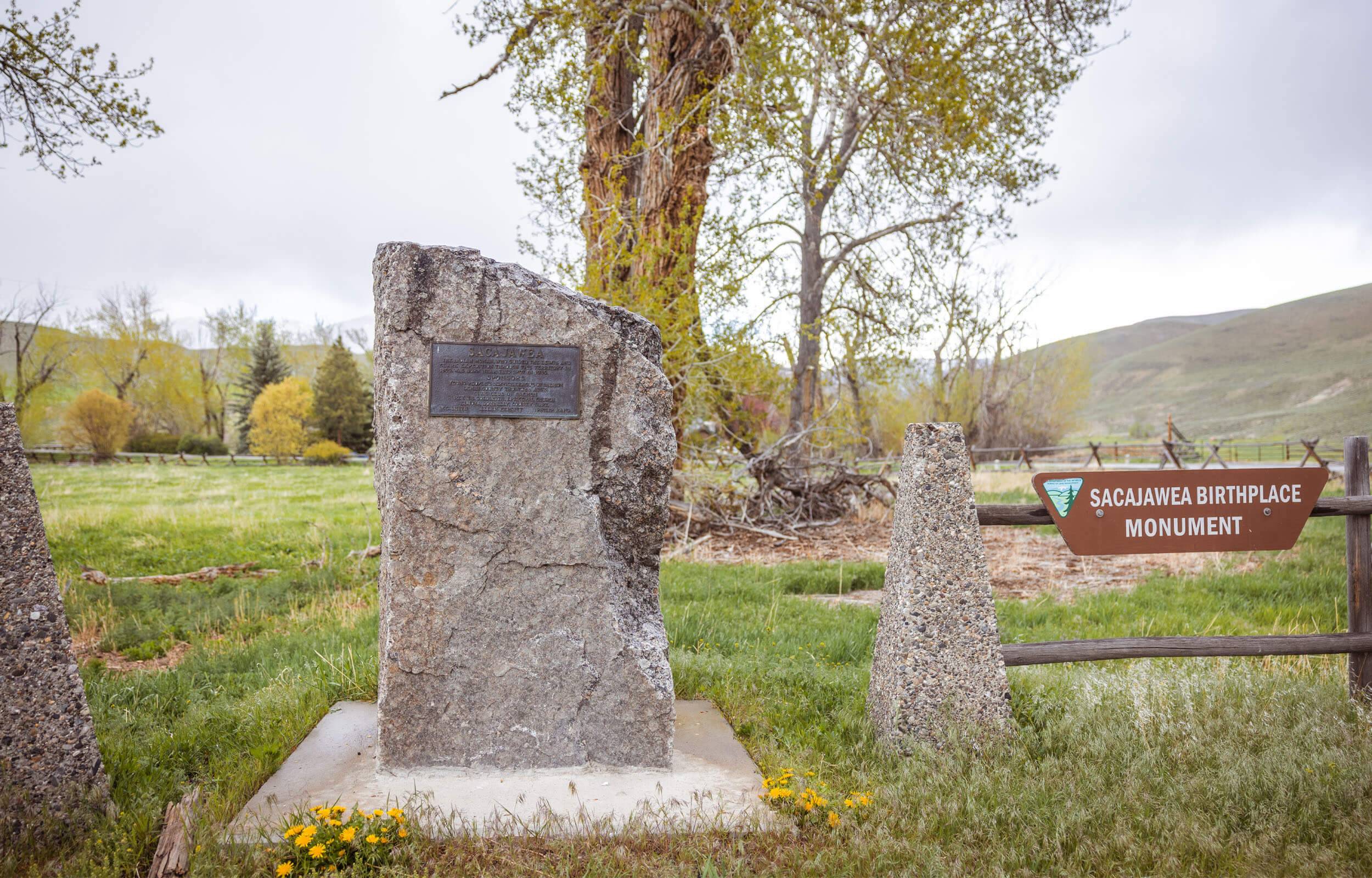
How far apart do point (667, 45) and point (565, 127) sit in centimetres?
255

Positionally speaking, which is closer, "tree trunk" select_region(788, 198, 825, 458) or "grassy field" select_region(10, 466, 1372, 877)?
"grassy field" select_region(10, 466, 1372, 877)

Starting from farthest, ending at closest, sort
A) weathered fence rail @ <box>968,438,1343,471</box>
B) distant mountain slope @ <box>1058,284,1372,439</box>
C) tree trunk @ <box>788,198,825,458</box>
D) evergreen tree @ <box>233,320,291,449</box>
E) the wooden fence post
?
evergreen tree @ <box>233,320,291,449</box> → distant mountain slope @ <box>1058,284,1372,439</box> → weathered fence rail @ <box>968,438,1343,471</box> → tree trunk @ <box>788,198,825,458</box> → the wooden fence post

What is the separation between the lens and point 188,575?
8672mm

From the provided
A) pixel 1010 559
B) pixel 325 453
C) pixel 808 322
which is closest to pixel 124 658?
pixel 1010 559

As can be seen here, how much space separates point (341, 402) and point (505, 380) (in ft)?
127

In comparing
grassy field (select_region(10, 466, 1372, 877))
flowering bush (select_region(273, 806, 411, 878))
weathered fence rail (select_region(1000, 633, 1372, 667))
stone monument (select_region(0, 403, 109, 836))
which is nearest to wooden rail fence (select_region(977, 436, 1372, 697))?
weathered fence rail (select_region(1000, 633, 1372, 667))

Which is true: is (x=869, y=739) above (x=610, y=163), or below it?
below

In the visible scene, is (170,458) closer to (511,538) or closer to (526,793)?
(511,538)

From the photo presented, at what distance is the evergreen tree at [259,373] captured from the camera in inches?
1689

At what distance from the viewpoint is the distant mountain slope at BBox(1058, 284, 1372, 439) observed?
129ft

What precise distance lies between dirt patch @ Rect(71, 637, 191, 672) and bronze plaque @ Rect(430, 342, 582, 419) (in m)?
3.77

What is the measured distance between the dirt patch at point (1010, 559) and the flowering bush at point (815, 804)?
4500 mm

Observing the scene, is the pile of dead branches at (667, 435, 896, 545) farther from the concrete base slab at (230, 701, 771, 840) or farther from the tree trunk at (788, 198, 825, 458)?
the concrete base slab at (230, 701, 771, 840)

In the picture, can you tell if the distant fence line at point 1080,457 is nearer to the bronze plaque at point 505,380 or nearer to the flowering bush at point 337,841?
the bronze plaque at point 505,380
